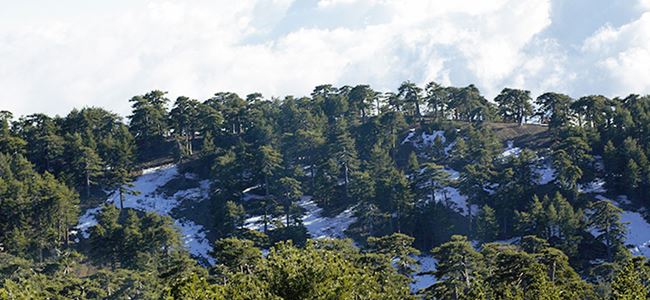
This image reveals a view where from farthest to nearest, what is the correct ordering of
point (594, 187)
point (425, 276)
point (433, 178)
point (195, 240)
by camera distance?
point (195, 240) < point (594, 187) < point (433, 178) < point (425, 276)

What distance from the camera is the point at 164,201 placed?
309ft

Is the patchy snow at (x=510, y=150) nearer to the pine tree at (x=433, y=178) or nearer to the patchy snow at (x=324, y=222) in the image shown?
the pine tree at (x=433, y=178)

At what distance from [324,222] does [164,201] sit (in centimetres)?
2426

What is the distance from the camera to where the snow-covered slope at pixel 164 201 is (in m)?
84.4

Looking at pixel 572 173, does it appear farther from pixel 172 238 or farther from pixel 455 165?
pixel 172 238

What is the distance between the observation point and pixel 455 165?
97.7 m

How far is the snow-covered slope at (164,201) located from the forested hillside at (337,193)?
0.32 meters

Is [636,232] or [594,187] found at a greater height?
[594,187]

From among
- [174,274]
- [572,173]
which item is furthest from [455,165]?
[174,274]

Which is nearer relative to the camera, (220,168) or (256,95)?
(220,168)

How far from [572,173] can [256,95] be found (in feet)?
211

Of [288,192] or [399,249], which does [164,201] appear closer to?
[288,192]

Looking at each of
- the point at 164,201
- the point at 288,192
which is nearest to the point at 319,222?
the point at 288,192

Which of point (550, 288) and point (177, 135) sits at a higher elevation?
point (177, 135)
